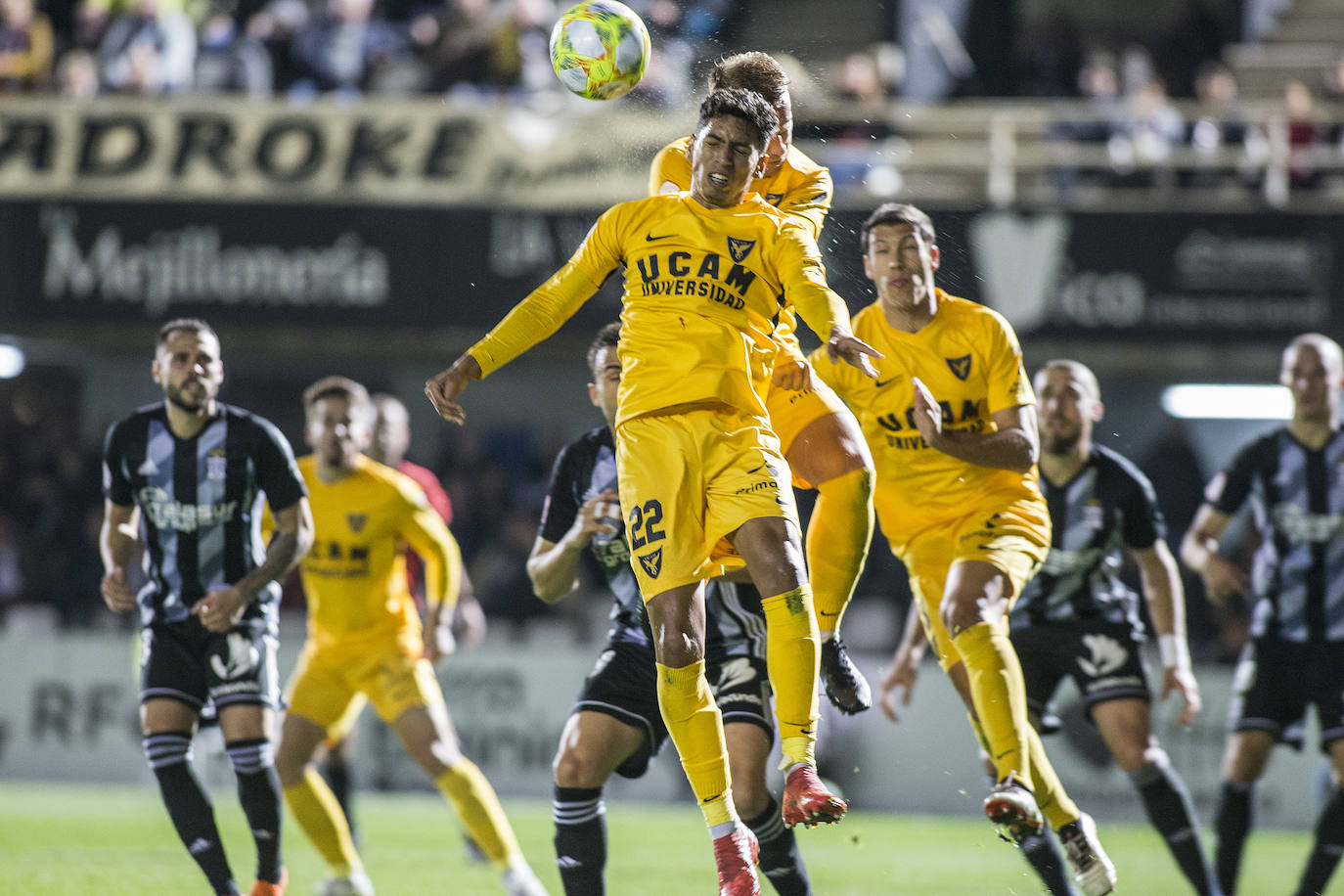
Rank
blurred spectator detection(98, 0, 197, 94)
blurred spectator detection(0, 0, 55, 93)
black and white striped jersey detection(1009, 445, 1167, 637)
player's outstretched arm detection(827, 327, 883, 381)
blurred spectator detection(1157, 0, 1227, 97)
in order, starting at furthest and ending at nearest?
blurred spectator detection(1157, 0, 1227, 97), blurred spectator detection(0, 0, 55, 93), blurred spectator detection(98, 0, 197, 94), black and white striped jersey detection(1009, 445, 1167, 637), player's outstretched arm detection(827, 327, 883, 381)

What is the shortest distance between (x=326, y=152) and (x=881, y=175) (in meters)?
4.78

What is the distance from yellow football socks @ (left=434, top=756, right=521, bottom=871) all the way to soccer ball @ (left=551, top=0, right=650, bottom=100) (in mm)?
3350

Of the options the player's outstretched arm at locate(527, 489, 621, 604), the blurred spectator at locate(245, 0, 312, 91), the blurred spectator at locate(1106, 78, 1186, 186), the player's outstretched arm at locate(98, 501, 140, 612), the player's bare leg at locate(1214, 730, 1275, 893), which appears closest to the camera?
the player's outstretched arm at locate(527, 489, 621, 604)

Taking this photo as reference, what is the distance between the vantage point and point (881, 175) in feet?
44.1

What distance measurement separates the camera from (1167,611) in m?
7.02

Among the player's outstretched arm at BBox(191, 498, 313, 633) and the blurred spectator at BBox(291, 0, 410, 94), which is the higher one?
the blurred spectator at BBox(291, 0, 410, 94)

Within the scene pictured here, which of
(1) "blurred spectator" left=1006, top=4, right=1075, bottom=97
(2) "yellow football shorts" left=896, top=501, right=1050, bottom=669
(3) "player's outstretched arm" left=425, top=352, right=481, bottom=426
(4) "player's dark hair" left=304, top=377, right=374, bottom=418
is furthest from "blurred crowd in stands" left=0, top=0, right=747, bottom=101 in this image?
(3) "player's outstretched arm" left=425, top=352, right=481, bottom=426

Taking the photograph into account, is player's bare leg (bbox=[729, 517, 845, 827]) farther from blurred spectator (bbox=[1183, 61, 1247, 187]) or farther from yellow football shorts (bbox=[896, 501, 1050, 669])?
blurred spectator (bbox=[1183, 61, 1247, 187])

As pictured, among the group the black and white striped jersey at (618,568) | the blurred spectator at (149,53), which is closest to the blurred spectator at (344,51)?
the blurred spectator at (149,53)

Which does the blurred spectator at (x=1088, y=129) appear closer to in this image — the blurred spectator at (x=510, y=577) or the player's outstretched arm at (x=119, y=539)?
the blurred spectator at (x=510, y=577)

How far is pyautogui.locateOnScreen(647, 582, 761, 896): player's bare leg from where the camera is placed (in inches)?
201

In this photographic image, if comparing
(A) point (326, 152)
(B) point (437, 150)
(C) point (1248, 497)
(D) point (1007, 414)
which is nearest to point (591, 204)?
(B) point (437, 150)

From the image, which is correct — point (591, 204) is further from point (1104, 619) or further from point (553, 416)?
point (1104, 619)

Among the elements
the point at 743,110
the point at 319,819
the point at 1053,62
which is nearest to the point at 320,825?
the point at 319,819
